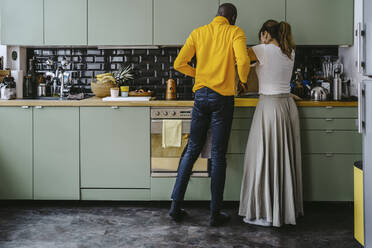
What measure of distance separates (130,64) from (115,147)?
3.56 feet


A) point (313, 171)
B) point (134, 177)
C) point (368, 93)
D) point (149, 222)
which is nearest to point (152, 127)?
point (134, 177)

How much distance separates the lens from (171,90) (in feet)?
14.0

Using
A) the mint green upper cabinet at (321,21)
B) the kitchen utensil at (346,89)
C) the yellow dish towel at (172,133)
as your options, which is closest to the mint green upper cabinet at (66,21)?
the yellow dish towel at (172,133)

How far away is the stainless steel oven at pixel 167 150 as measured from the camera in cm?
384

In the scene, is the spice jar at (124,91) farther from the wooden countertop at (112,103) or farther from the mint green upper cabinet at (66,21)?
the mint green upper cabinet at (66,21)

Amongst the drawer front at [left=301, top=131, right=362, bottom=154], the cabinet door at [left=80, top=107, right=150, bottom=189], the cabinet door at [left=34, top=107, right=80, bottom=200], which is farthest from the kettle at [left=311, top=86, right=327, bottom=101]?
the cabinet door at [left=34, top=107, right=80, bottom=200]

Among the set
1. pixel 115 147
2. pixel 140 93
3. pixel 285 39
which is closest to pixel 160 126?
pixel 115 147

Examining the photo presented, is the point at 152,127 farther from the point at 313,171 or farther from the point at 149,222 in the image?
the point at 313,171

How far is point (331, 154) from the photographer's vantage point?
382 centimetres

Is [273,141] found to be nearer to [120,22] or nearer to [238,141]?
[238,141]

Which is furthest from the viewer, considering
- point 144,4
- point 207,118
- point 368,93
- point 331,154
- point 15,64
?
point 15,64

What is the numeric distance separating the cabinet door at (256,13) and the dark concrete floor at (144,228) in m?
1.73

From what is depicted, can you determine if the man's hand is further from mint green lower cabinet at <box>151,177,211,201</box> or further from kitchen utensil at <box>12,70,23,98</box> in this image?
kitchen utensil at <box>12,70,23,98</box>

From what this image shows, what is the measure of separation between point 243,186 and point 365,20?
5.45 ft
